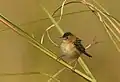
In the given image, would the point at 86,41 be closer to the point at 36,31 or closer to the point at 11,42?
the point at 36,31

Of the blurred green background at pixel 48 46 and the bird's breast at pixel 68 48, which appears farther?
the blurred green background at pixel 48 46

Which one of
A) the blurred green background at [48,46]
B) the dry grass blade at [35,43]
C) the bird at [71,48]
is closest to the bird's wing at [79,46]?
the bird at [71,48]

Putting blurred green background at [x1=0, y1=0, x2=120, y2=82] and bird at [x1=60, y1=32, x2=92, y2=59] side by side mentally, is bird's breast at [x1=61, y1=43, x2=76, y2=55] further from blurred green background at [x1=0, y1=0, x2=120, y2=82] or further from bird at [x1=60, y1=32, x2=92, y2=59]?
blurred green background at [x1=0, y1=0, x2=120, y2=82]

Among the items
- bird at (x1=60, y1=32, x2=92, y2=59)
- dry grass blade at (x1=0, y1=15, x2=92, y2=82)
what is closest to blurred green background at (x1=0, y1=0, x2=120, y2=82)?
bird at (x1=60, y1=32, x2=92, y2=59)

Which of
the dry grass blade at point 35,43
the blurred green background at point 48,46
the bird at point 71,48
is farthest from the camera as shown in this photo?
the blurred green background at point 48,46

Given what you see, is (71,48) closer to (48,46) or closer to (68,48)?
(68,48)

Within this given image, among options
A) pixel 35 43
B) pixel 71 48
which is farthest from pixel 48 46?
A: pixel 35 43

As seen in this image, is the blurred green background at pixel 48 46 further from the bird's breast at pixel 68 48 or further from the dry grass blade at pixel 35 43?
the dry grass blade at pixel 35 43
